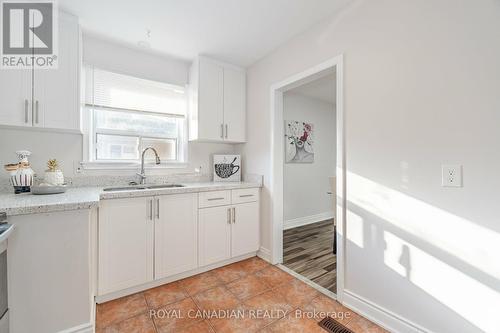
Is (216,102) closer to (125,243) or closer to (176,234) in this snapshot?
(176,234)

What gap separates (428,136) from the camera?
1387 mm

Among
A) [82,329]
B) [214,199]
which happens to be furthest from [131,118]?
[82,329]

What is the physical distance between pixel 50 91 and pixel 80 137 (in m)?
0.51

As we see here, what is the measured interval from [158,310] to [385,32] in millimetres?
2816

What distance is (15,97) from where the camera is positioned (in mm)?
1742

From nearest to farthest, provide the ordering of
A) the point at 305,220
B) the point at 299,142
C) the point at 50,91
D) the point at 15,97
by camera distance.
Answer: the point at 15,97
the point at 50,91
the point at 299,142
the point at 305,220

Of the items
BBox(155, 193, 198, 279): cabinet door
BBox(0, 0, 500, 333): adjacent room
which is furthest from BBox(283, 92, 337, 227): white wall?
BBox(155, 193, 198, 279): cabinet door

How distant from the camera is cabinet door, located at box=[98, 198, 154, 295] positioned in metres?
1.84

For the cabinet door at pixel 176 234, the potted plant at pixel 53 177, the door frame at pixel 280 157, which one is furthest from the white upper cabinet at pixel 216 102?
the potted plant at pixel 53 177

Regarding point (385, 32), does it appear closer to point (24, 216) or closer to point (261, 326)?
point (261, 326)

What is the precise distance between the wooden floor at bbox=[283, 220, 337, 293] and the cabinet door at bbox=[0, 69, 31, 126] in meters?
2.91

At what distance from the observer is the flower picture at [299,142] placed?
397 centimetres

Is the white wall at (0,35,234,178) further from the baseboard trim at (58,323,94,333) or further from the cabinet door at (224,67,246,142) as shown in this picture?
the baseboard trim at (58,323,94,333)

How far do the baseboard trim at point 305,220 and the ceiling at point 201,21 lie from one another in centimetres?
290
